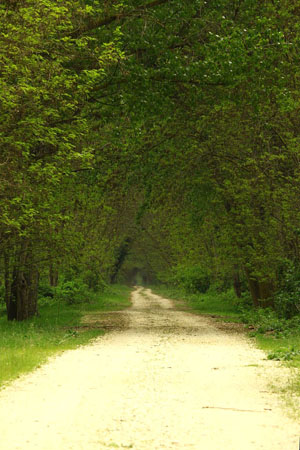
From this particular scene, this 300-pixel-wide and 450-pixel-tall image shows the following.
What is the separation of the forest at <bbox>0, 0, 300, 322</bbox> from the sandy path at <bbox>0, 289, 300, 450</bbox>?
15.8 feet

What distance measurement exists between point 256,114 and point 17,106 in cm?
841

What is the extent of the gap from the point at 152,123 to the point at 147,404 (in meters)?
14.1

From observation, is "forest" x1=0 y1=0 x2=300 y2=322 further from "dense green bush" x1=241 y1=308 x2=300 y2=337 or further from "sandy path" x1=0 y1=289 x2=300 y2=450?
"sandy path" x1=0 y1=289 x2=300 y2=450

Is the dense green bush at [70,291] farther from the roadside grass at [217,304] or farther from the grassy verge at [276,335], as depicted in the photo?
the grassy verge at [276,335]

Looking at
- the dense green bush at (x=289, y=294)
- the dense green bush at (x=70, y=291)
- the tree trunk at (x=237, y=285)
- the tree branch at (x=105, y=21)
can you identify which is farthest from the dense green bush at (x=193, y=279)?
the tree branch at (x=105, y=21)

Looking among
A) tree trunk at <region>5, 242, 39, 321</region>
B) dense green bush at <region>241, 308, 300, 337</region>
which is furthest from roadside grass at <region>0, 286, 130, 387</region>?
dense green bush at <region>241, 308, 300, 337</region>

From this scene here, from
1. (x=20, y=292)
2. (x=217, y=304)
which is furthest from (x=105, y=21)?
(x=217, y=304)

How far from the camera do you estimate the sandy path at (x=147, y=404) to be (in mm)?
5883

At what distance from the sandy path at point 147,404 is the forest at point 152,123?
189 inches

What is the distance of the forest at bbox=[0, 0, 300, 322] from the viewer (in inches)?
546

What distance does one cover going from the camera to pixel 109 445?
225 inches

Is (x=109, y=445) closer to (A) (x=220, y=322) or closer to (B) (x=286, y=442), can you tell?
(B) (x=286, y=442)

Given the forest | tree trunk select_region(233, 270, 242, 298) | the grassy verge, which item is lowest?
the grassy verge

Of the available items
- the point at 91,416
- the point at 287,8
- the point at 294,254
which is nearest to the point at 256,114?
the point at 287,8
